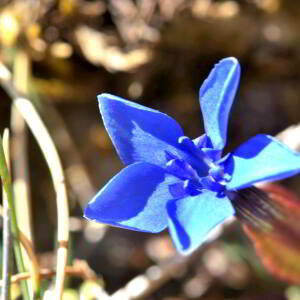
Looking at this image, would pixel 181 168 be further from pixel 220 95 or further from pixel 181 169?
pixel 220 95

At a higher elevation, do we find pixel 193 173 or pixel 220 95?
pixel 220 95

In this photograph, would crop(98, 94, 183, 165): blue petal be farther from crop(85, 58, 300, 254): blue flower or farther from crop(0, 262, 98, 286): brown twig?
crop(0, 262, 98, 286): brown twig

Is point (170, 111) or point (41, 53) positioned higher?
point (41, 53)

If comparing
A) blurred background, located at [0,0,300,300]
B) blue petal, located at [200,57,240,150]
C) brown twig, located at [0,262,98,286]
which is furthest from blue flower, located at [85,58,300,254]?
blurred background, located at [0,0,300,300]

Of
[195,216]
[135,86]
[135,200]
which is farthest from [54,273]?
[135,86]

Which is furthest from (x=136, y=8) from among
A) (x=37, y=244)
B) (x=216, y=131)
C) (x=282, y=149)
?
(x=282, y=149)

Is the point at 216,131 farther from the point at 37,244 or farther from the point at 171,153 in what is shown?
the point at 37,244

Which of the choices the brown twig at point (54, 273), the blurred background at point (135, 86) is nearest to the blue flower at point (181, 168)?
the brown twig at point (54, 273)
